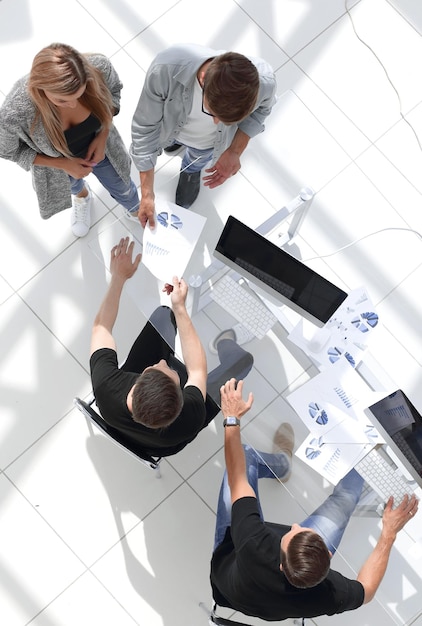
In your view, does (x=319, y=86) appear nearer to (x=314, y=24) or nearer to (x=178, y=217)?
(x=314, y=24)

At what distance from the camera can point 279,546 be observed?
2537 millimetres

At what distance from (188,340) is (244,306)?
308 mm

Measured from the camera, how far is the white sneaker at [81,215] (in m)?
3.54

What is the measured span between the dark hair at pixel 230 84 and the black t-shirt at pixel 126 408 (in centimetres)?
106

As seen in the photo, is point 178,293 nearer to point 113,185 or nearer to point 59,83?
point 113,185

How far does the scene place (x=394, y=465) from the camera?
288 cm

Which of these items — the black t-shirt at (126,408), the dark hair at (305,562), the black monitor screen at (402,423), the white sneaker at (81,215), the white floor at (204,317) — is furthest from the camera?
the white sneaker at (81,215)

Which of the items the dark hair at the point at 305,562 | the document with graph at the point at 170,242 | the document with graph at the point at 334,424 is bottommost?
the dark hair at the point at 305,562

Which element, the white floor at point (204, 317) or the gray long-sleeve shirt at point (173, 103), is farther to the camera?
the white floor at point (204, 317)

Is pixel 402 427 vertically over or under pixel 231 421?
under

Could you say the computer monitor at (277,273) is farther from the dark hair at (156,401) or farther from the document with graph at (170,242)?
the dark hair at (156,401)

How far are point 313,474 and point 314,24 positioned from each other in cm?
275

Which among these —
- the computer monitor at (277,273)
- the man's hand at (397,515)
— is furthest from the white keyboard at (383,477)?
the computer monitor at (277,273)

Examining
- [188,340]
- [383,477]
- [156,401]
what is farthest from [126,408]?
[383,477]
